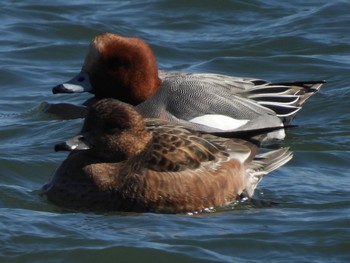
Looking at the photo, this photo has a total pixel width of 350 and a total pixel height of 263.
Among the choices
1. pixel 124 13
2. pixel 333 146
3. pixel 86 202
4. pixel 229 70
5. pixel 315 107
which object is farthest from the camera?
pixel 124 13

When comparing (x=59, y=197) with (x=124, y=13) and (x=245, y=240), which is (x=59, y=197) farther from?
(x=124, y=13)

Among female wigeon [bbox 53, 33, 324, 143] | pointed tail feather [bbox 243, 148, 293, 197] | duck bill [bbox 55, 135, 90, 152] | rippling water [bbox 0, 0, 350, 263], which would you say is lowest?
rippling water [bbox 0, 0, 350, 263]

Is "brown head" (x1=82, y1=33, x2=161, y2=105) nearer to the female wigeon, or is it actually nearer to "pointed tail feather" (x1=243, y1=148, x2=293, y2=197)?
the female wigeon

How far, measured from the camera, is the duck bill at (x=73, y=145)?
8.57 metres

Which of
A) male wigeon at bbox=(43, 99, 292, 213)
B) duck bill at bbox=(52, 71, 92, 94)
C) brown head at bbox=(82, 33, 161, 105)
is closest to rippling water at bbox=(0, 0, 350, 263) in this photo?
male wigeon at bbox=(43, 99, 292, 213)

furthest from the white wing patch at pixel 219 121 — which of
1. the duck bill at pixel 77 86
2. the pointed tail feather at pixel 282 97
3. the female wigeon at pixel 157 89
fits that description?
the duck bill at pixel 77 86

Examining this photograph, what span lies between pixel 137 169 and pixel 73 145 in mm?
444

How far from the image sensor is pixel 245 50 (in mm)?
14062

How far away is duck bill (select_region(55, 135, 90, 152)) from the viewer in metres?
8.57

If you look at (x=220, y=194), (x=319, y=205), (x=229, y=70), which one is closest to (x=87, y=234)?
(x=220, y=194)

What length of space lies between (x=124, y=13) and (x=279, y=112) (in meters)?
4.58

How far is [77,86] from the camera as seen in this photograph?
11.1 metres

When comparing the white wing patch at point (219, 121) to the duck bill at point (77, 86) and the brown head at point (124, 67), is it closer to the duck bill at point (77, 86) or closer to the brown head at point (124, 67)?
the brown head at point (124, 67)

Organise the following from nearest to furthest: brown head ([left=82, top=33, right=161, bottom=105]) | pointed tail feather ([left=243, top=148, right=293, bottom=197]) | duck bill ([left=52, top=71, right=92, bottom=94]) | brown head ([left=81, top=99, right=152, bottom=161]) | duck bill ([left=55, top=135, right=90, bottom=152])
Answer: duck bill ([left=55, top=135, right=90, bottom=152]), brown head ([left=81, top=99, right=152, bottom=161]), pointed tail feather ([left=243, top=148, right=293, bottom=197]), brown head ([left=82, top=33, right=161, bottom=105]), duck bill ([left=52, top=71, right=92, bottom=94])
